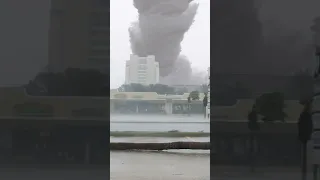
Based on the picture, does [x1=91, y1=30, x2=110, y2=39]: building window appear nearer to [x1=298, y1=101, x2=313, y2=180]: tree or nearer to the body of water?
[x1=298, y1=101, x2=313, y2=180]: tree

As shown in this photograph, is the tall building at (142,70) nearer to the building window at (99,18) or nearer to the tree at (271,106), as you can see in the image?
the building window at (99,18)

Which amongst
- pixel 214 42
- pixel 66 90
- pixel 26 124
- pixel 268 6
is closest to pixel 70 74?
pixel 66 90

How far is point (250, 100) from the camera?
259 cm

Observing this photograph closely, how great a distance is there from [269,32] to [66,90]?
1321 mm

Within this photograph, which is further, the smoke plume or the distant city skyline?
the smoke plume

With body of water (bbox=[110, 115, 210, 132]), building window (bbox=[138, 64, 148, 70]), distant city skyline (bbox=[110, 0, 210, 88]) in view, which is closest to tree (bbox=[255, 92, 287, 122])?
distant city skyline (bbox=[110, 0, 210, 88])

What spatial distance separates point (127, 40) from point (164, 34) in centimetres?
94

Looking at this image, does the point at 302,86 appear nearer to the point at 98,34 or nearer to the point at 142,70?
the point at 98,34

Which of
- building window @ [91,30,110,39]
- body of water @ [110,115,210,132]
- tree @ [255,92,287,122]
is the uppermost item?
building window @ [91,30,110,39]

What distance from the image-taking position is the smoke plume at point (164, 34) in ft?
13.6

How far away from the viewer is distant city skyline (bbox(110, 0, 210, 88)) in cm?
343

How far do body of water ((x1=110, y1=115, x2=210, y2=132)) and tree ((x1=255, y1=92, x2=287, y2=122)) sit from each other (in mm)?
1531

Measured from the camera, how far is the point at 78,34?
104 inches

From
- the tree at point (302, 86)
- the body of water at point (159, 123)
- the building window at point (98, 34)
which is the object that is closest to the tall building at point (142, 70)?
the body of water at point (159, 123)
